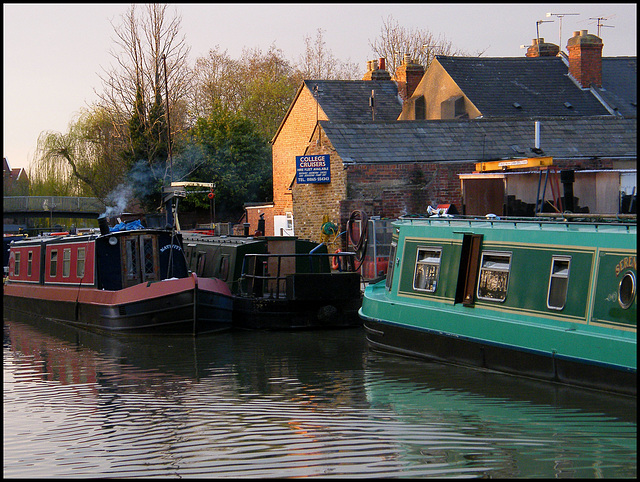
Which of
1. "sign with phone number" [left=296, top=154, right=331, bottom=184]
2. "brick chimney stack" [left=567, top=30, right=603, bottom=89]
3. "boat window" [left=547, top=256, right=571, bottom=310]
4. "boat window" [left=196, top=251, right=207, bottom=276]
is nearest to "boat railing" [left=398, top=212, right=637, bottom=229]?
"boat window" [left=547, top=256, right=571, bottom=310]

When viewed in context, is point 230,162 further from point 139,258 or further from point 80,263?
point 139,258

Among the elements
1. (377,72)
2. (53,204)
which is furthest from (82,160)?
(377,72)

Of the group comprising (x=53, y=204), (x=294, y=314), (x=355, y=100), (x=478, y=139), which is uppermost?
(x=355, y=100)

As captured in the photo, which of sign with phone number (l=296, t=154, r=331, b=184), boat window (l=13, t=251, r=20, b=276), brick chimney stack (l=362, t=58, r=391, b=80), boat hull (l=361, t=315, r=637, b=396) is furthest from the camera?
brick chimney stack (l=362, t=58, r=391, b=80)

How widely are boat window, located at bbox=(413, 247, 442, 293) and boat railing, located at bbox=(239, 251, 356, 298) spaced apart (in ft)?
13.9

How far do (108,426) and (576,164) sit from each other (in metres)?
17.1

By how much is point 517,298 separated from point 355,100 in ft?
80.8

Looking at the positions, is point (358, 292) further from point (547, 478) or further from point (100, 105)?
Result: point (100, 105)

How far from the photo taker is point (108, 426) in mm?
8617

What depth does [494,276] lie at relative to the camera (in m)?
11.5

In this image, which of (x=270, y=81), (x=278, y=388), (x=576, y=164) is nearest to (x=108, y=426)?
(x=278, y=388)

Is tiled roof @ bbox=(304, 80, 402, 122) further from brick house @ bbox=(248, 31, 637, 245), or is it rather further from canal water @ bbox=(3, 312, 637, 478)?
canal water @ bbox=(3, 312, 637, 478)

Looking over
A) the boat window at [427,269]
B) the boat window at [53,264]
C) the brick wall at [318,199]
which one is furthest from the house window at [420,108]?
the boat window at [427,269]

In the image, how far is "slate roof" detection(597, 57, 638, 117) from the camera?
105ft
